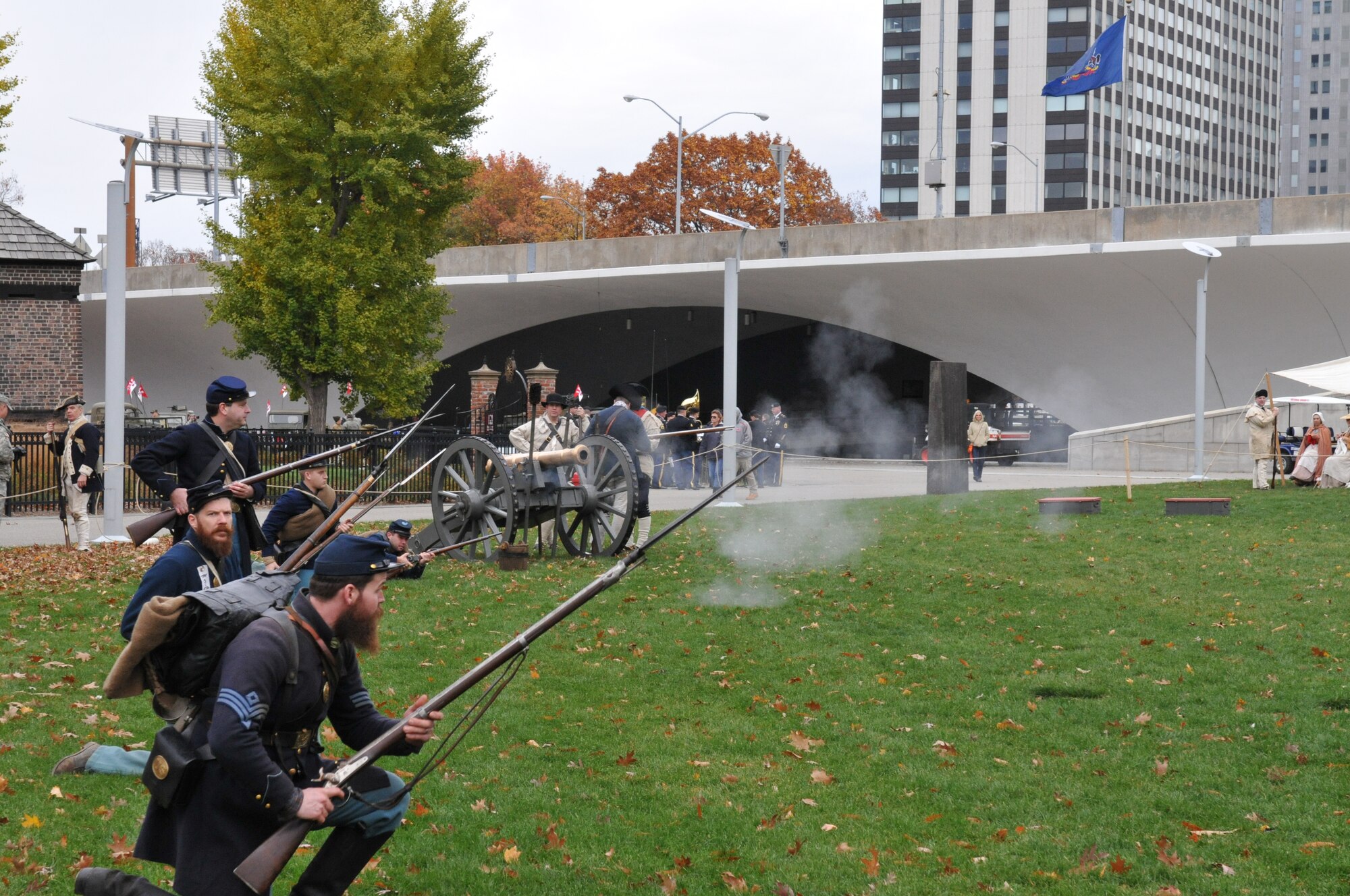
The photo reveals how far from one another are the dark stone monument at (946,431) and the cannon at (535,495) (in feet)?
31.5

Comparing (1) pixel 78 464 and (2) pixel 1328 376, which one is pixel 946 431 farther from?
(1) pixel 78 464

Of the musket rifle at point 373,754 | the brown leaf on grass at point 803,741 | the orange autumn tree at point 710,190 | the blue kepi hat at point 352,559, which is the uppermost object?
the orange autumn tree at point 710,190

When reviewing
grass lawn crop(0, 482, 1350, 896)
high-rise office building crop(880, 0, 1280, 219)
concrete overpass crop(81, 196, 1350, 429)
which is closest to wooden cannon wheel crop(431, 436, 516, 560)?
grass lawn crop(0, 482, 1350, 896)

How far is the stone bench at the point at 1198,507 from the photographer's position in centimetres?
1675

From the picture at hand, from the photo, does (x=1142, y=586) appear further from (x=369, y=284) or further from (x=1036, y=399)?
(x=1036, y=399)

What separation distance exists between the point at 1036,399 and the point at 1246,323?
26.7ft

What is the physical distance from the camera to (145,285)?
153ft

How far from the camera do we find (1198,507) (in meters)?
16.9

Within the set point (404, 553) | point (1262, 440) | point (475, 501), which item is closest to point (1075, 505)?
point (1262, 440)

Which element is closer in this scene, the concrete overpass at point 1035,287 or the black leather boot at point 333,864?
the black leather boot at point 333,864

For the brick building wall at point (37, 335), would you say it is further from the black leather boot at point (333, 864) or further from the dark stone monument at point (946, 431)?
the black leather boot at point (333, 864)

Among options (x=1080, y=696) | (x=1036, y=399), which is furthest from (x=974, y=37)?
(x=1080, y=696)

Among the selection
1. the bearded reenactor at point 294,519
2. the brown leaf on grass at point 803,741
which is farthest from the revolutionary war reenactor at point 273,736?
the bearded reenactor at point 294,519

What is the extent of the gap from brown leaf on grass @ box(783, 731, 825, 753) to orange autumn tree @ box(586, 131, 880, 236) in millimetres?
58476
